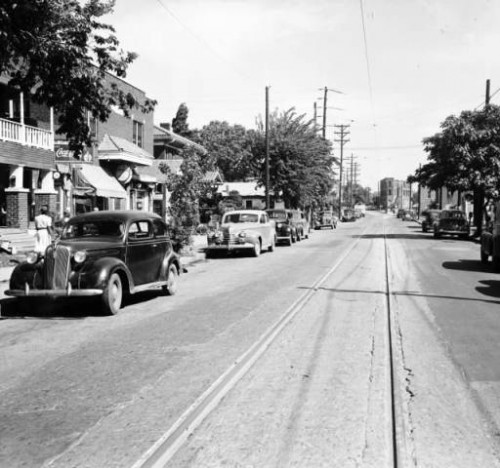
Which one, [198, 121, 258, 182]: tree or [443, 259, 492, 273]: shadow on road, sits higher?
[198, 121, 258, 182]: tree

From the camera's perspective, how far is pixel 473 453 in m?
3.84

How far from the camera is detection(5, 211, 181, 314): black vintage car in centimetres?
909

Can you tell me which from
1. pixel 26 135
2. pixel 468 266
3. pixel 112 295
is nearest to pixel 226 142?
pixel 26 135

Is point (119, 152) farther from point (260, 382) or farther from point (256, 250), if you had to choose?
point (260, 382)

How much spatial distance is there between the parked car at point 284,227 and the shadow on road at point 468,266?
32.6 feet

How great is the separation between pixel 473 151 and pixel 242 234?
1853cm

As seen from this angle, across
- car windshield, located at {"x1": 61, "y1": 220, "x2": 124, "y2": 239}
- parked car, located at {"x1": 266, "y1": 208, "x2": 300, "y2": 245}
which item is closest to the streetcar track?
car windshield, located at {"x1": 61, "y1": 220, "x2": 124, "y2": 239}

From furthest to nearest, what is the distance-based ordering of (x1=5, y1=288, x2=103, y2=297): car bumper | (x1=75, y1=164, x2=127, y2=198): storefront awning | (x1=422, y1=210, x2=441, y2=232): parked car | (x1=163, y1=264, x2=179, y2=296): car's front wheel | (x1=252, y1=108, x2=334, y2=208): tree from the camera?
(x1=422, y1=210, x2=441, y2=232): parked car → (x1=252, y1=108, x2=334, y2=208): tree → (x1=75, y1=164, x2=127, y2=198): storefront awning → (x1=163, y1=264, x2=179, y2=296): car's front wheel → (x1=5, y1=288, x2=103, y2=297): car bumper

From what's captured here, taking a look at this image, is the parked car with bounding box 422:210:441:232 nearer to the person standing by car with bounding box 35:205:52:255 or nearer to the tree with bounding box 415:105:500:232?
the tree with bounding box 415:105:500:232

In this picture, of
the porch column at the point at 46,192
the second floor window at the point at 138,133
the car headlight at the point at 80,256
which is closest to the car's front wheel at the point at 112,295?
the car headlight at the point at 80,256

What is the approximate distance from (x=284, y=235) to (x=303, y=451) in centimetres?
2409

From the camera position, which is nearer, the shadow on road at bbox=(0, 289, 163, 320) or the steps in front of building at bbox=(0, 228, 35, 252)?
the shadow on road at bbox=(0, 289, 163, 320)

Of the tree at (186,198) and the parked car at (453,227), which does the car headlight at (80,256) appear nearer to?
the tree at (186,198)

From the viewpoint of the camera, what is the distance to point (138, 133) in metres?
34.2
